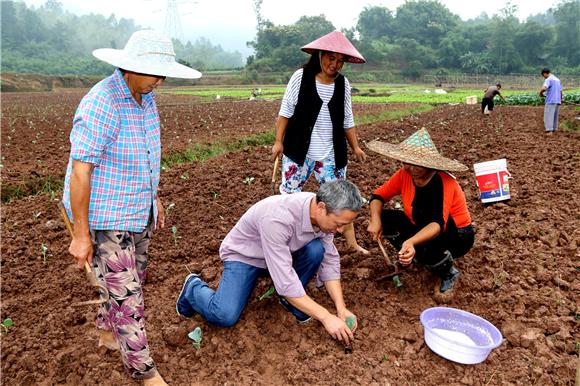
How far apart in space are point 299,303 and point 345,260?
1.41 meters

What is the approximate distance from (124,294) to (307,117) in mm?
1987

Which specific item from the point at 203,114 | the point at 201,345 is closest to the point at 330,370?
the point at 201,345

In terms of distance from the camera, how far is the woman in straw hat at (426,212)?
3.01 metres

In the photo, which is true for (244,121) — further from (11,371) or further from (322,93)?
(11,371)

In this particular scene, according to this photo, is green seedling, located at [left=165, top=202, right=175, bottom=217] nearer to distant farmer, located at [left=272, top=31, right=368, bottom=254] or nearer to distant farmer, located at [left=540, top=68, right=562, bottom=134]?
distant farmer, located at [left=272, top=31, right=368, bottom=254]

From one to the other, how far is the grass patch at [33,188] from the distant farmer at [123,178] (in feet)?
13.7

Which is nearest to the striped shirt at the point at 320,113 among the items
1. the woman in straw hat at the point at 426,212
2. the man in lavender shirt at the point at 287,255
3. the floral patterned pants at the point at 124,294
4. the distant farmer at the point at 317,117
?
the distant farmer at the point at 317,117

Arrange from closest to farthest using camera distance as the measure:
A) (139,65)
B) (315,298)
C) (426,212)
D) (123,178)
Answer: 1. (139,65)
2. (123,178)
3. (426,212)
4. (315,298)

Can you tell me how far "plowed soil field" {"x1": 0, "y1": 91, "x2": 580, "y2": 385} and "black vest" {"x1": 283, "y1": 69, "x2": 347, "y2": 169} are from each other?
975 mm

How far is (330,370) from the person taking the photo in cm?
255

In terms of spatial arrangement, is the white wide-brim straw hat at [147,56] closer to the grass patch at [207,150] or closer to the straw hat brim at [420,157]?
the straw hat brim at [420,157]

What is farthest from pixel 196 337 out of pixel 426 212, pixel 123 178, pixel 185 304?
pixel 426 212

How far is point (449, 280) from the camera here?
327 centimetres

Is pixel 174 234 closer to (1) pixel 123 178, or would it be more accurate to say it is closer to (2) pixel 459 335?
(1) pixel 123 178
